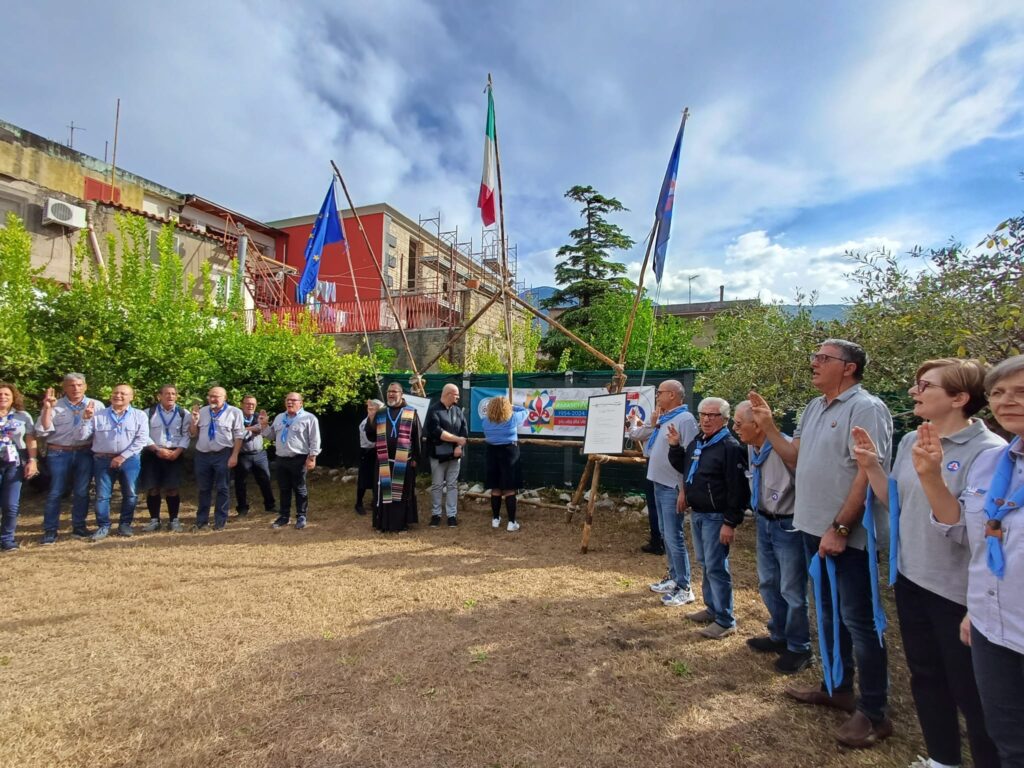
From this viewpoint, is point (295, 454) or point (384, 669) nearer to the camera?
point (384, 669)

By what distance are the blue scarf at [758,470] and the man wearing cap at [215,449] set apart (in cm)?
620

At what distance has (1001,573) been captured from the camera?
1.56m

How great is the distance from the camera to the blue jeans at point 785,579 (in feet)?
9.78

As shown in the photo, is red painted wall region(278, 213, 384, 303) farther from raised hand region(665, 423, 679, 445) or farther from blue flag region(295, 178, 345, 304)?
raised hand region(665, 423, 679, 445)

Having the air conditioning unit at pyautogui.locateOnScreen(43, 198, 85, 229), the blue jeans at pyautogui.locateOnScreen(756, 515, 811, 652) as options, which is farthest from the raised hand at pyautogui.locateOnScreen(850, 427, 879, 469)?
the air conditioning unit at pyautogui.locateOnScreen(43, 198, 85, 229)

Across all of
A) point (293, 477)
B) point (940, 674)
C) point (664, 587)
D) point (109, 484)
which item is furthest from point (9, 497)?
point (940, 674)

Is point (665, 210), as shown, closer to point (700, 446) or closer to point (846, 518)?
point (700, 446)

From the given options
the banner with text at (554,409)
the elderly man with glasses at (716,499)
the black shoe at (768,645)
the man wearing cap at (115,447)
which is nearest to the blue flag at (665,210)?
the banner with text at (554,409)

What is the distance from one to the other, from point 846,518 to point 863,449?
15.7 inches

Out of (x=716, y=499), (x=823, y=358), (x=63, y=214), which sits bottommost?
(x=716, y=499)

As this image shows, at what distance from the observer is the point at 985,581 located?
1628 mm

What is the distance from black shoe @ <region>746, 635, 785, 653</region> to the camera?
10.9 ft

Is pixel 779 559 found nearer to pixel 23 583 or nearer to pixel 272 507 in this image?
pixel 23 583

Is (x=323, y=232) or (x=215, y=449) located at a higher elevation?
(x=323, y=232)
